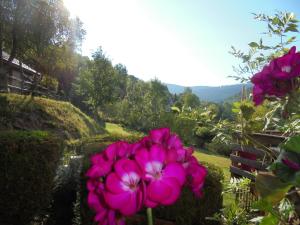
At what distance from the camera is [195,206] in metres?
5.65

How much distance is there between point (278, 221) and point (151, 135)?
54 centimetres

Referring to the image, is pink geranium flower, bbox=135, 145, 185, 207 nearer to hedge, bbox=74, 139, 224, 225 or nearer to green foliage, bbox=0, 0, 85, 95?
hedge, bbox=74, 139, 224, 225

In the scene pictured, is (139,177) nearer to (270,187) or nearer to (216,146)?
(270,187)

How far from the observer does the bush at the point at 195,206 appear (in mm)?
5602

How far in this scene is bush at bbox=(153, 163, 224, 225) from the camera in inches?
221

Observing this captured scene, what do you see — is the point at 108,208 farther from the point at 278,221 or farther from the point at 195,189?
the point at 278,221

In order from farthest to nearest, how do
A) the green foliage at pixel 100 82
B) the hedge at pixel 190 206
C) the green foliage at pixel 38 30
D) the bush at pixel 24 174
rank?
the green foliage at pixel 100 82 < the green foliage at pixel 38 30 < the bush at pixel 24 174 < the hedge at pixel 190 206

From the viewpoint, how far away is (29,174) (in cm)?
682

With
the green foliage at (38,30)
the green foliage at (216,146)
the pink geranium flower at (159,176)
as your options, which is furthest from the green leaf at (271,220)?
the green foliage at (38,30)

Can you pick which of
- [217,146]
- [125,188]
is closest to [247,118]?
[217,146]

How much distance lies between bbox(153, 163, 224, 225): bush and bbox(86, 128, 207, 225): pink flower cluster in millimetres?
4660

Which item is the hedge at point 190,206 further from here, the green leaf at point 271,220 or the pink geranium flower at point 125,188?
the pink geranium flower at point 125,188

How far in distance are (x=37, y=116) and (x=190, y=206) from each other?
57.3ft

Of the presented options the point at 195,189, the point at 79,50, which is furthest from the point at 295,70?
the point at 79,50
